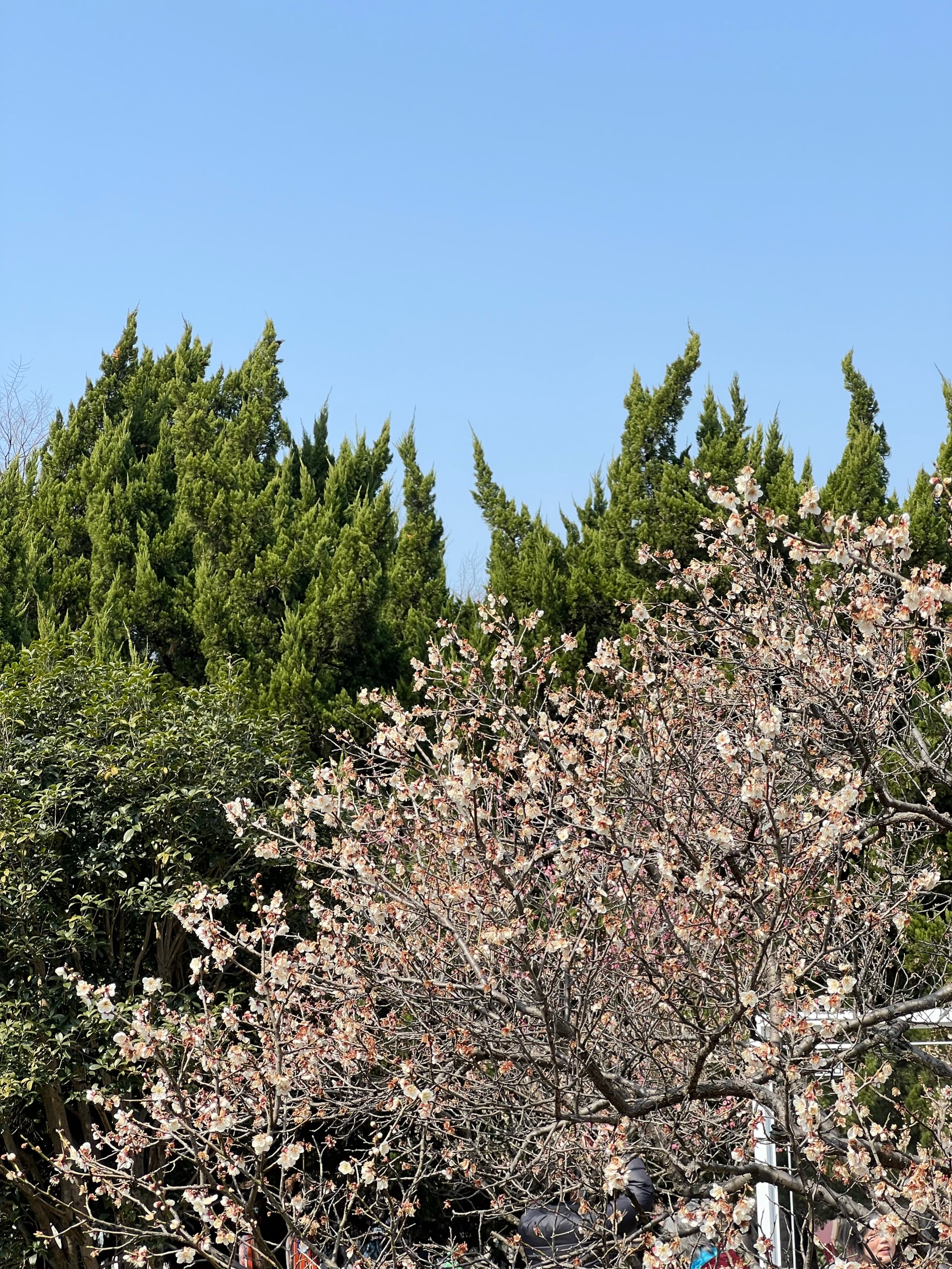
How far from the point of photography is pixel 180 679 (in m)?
8.59

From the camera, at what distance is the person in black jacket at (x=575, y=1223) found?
3.31 metres

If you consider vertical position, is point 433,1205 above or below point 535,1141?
below

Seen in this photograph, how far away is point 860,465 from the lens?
8102 millimetres

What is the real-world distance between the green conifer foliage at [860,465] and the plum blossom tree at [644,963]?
348cm

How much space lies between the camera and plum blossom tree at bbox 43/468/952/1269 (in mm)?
3033

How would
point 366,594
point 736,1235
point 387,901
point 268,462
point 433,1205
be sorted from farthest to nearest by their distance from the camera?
1. point 268,462
2. point 366,594
3. point 433,1205
4. point 387,901
5. point 736,1235

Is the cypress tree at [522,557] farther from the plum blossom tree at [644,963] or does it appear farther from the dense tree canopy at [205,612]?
the plum blossom tree at [644,963]

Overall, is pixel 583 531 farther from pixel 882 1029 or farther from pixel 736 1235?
pixel 736 1235

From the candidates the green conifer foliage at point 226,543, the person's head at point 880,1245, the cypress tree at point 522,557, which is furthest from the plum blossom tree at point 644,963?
the cypress tree at point 522,557

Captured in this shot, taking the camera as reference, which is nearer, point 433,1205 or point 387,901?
point 387,901

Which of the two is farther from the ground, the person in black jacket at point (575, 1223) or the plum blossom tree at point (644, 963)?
the plum blossom tree at point (644, 963)

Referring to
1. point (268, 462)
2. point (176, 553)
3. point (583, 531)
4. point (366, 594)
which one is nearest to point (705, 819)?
point (366, 594)

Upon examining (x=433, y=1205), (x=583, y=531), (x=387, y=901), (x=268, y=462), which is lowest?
(x=433, y=1205)

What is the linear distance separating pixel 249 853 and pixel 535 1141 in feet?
9.46
